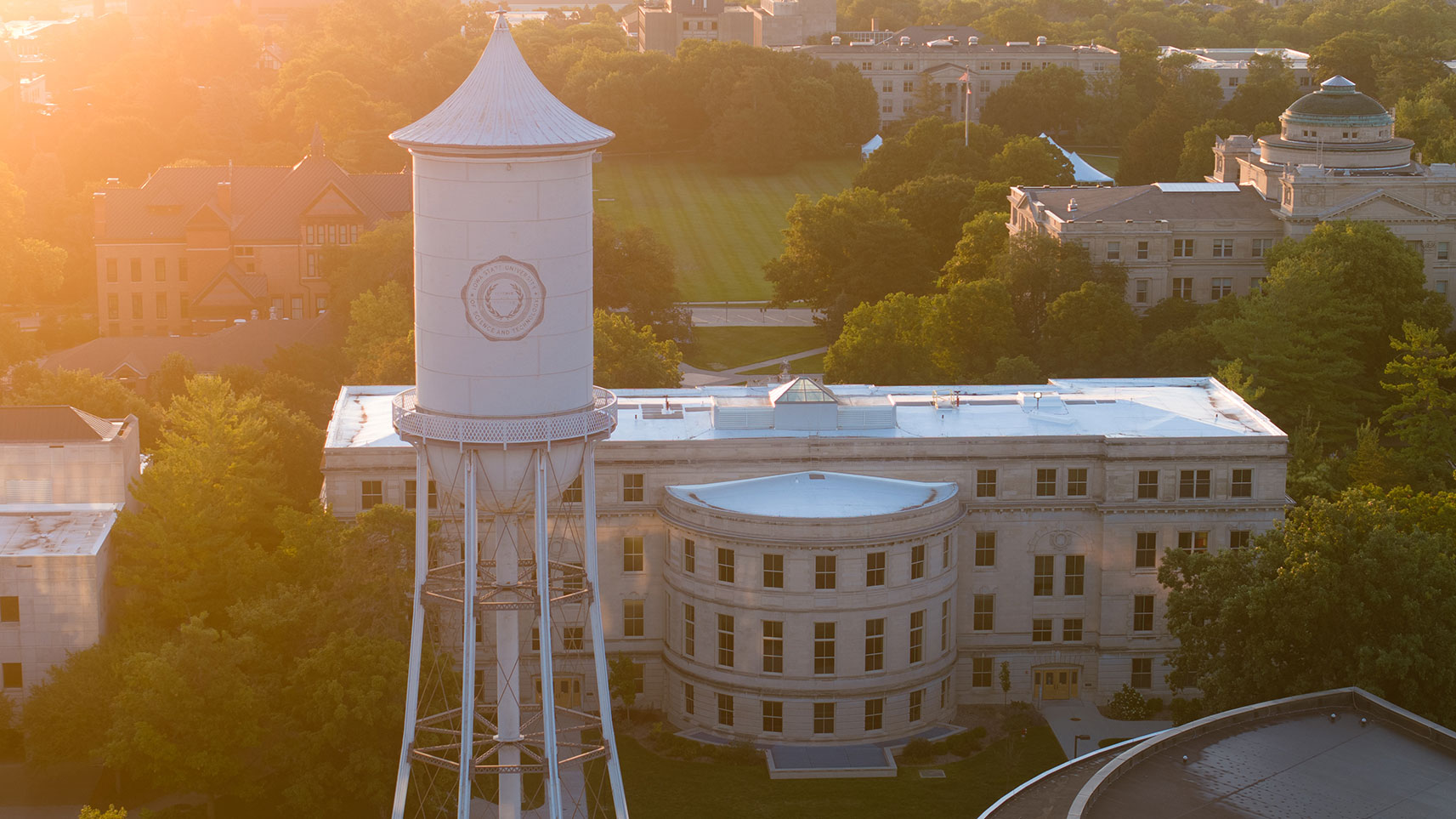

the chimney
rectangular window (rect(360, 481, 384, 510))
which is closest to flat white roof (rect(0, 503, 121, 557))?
rectangular window (rect(360, 481, 384, 510))

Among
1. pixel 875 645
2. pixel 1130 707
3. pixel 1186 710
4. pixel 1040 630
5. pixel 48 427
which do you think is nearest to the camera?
pixel 1186 710

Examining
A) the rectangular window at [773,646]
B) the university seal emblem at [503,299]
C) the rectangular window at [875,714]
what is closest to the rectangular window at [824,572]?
the rectangular window at [773,646]

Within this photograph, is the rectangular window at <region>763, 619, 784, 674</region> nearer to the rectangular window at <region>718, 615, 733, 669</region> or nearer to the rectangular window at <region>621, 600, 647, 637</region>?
the rectangular window at <region>718, 615, 733, 669</region>

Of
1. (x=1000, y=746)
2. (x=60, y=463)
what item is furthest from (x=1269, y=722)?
(x=60, y=463)

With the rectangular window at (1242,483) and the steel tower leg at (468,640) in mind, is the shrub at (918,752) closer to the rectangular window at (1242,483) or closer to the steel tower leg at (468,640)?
the rectangular window at (1242,483)

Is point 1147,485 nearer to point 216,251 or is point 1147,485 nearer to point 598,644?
point 598,644

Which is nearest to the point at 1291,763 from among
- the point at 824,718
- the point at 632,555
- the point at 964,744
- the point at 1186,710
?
the point at 1186,710

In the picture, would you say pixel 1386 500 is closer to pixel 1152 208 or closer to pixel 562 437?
pixel 562 437
